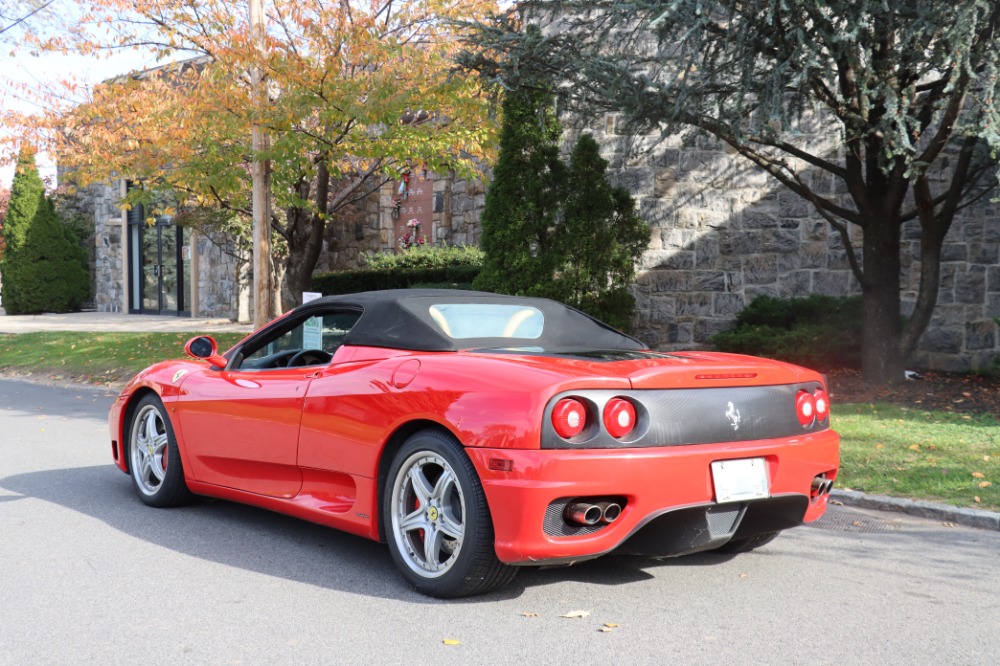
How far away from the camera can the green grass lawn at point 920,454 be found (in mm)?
6727

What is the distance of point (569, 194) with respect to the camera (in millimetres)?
13836

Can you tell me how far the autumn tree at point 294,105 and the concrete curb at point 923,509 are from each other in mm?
7615

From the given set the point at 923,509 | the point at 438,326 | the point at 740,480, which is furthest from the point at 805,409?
the point at 923,509

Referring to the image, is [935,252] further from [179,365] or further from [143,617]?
[143,617]

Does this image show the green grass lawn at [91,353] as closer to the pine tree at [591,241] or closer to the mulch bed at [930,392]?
the pine tree at [591,241]

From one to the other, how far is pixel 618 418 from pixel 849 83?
26.3 feet

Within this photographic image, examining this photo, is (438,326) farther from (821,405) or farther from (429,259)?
(429,259)

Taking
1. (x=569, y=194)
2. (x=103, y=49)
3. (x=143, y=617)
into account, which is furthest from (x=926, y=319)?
(x=103, y=49)

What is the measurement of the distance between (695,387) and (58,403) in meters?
10.2

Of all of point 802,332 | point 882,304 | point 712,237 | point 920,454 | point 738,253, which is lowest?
point 920,454

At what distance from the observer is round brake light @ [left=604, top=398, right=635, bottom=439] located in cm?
409

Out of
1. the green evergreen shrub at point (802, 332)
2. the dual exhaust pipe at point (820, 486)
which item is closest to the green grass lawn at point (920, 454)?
the dual exhaust pipe at point (820, 486)

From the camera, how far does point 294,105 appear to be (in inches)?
512

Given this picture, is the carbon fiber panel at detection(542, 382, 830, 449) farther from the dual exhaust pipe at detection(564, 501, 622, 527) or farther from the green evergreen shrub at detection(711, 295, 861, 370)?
the green evergreen shrub at detection(711, 295, 861, 370)
